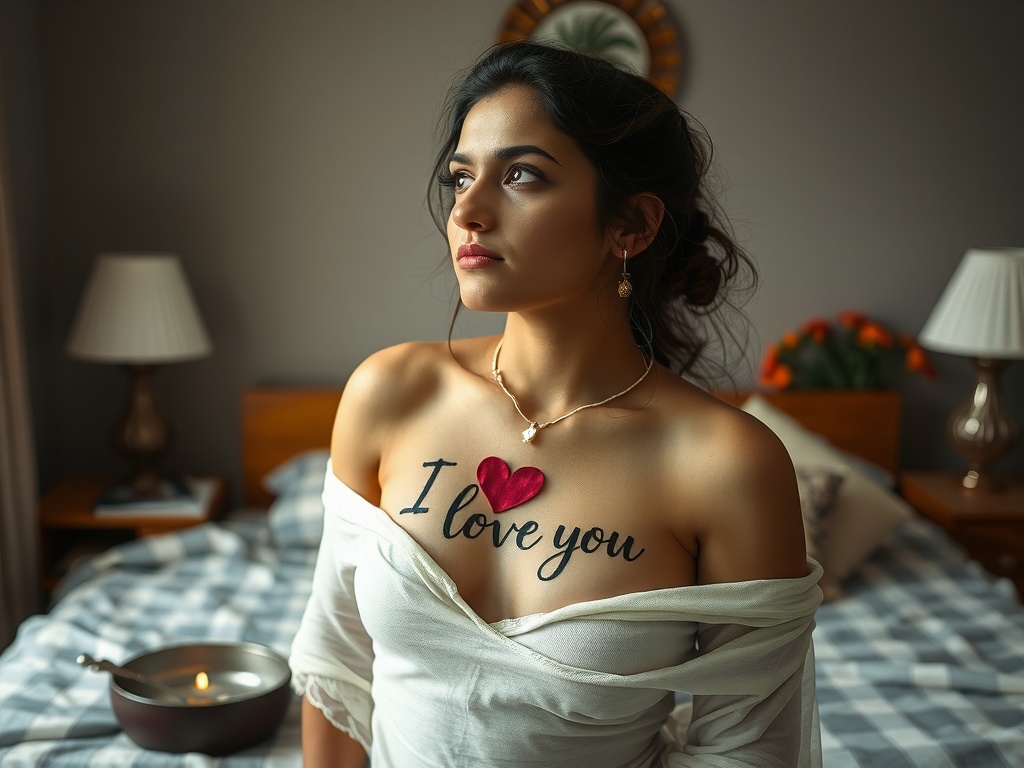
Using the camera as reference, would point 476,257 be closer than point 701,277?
Yes

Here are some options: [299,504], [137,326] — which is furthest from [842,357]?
[137,326]

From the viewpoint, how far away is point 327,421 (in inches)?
121

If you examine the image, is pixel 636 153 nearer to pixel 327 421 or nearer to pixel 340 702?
pixel 340 702

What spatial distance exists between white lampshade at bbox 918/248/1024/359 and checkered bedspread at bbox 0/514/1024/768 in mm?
536

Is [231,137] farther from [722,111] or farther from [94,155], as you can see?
[722,111]

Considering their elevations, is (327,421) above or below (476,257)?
below

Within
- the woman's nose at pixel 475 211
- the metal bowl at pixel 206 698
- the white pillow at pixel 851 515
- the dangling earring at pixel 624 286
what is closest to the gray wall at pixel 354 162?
the white pillow at pixel 851 515

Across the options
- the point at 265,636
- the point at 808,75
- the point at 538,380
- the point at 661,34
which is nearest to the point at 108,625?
the point at 265,636

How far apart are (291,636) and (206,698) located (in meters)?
0.54

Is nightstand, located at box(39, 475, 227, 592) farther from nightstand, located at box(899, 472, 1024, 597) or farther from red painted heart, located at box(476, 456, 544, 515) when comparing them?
nightstand, located at box(899, 472, 1024, 597)

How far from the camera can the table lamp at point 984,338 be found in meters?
2.76

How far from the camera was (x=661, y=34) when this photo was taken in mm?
3041

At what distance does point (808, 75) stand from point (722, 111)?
296 millimetres

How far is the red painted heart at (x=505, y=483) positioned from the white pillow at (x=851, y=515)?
4.59 ft
